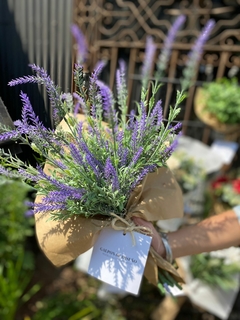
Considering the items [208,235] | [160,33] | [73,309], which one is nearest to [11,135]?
[208,235]

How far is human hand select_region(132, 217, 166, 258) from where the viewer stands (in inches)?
27.8

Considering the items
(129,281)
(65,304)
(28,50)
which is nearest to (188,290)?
(65,304)

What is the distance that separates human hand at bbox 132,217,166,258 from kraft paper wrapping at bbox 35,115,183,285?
2 cm

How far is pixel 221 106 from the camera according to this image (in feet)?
6.86

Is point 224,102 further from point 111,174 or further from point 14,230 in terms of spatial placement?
point 111,174

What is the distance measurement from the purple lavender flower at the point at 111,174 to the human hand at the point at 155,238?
0.14m

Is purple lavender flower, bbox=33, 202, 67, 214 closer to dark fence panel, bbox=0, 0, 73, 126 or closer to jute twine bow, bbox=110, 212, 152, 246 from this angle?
jute twine bow, bbox=110, 212, 152, 246

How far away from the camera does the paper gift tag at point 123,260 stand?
67 centimetres

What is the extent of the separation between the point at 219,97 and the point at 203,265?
1.14 m

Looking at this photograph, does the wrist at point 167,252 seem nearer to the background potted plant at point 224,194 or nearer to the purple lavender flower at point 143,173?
the purple lavender flower at point 143,173

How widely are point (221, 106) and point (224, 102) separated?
0.14ft

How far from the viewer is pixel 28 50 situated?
29.8 inches

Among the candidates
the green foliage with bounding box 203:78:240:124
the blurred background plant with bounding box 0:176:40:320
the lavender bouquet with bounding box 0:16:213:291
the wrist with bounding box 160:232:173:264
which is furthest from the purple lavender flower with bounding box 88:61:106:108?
the green foliage with bounding box 203:78:240:124

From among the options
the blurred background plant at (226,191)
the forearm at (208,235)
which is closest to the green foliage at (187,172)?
the blurred background plant at (226,191)
